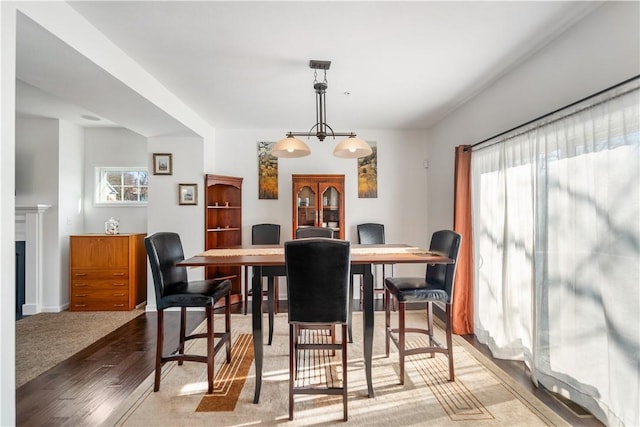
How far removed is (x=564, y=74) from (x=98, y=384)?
3948mm

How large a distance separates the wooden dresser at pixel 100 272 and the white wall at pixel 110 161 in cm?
67

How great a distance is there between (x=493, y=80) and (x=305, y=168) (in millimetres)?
2606

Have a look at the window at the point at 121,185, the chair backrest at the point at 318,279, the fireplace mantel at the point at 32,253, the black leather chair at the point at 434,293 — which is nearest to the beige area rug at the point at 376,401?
the black leather chair at the point at 434,293

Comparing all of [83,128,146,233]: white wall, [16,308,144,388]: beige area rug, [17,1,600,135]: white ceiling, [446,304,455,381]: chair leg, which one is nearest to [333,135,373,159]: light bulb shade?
[17,1,600,135]: white ceiling

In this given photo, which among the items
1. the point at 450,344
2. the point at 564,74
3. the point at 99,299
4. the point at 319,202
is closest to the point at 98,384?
the point at 99,299

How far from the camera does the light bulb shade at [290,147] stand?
8.73ft

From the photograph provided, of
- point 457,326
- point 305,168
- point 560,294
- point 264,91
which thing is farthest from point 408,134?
point 560,294

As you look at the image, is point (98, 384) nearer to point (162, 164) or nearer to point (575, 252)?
point (162, 164)

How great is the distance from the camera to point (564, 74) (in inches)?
84.9

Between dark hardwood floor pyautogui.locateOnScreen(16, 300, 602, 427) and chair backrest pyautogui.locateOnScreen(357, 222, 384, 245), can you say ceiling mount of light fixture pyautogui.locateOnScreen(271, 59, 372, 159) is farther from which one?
dark hardwood floor pyautogui.locateOnScreen(16, 300, 602, 427)

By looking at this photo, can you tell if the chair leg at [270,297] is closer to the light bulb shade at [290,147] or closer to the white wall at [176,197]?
the light bulb shade at [290,147]

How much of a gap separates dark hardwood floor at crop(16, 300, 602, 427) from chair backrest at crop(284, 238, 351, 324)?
139 cm

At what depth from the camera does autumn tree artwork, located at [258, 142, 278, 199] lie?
15.4ft

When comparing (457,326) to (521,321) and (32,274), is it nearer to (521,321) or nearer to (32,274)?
(521,321)
